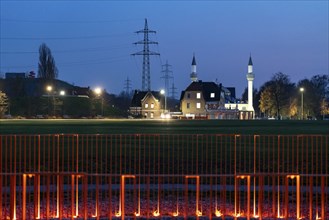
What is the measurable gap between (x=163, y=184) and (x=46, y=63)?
112364mm

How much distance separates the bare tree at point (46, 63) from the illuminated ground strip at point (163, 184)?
10003cm

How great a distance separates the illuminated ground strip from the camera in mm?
11641

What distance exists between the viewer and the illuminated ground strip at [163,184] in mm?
11641

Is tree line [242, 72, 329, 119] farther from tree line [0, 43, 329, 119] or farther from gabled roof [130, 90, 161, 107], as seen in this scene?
gabled roof [130, 90, 161, 107]

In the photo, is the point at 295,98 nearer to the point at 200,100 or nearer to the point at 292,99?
the point at 292,99

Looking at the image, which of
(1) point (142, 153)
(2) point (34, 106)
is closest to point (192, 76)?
(2) point (34, 106)

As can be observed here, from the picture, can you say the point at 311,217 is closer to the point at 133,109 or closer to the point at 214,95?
the point at 214,95

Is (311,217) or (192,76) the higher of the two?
(192,76)

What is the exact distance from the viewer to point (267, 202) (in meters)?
14.8

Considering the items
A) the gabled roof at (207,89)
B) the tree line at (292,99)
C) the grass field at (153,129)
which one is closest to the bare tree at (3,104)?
the tree line at (292,99)

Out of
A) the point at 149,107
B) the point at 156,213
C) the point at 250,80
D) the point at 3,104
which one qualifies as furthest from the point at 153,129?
the point at 250,80

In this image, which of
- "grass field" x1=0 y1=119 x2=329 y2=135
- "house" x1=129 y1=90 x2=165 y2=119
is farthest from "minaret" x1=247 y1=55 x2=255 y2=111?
"grass field" x1=0 y1=119 x2=329 y2=135

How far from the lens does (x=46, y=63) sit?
125938 millimetres

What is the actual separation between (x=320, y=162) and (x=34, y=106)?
390ft
